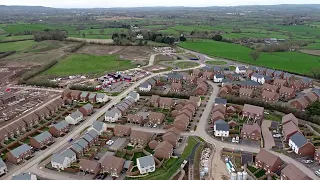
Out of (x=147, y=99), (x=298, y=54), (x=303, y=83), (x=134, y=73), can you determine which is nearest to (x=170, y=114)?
(x=147, y=99)

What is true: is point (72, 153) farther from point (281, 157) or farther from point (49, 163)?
point (281, 157)

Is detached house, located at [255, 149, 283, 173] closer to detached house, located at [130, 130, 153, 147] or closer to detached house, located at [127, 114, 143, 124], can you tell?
detached house, located at [130, 130, 153, 147]

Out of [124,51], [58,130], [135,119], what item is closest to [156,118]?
[135,119]

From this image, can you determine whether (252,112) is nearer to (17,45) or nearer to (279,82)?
(279,82)

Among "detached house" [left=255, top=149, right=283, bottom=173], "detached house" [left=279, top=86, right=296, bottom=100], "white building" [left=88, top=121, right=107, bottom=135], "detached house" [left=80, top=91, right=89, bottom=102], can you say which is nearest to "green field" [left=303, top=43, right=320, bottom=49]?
"detached house" [left=279, top=86, right=296, bottom=100]

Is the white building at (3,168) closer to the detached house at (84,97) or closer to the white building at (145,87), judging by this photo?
the detached house at (84,97)

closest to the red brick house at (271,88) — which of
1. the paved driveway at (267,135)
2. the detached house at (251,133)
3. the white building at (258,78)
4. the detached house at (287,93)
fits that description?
the detached house at (287,93)

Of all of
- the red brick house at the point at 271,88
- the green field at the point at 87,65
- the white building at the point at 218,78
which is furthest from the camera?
the green field at the point at 87,65
